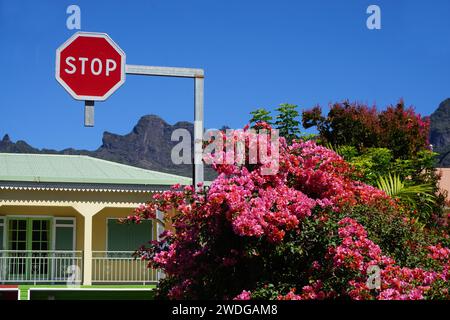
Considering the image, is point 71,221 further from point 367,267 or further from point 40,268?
point 367,267

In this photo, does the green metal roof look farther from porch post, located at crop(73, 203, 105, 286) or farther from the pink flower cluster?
the pink flower cluster

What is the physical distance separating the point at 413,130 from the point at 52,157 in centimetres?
1237

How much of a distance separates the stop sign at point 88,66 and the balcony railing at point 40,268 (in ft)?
39.2

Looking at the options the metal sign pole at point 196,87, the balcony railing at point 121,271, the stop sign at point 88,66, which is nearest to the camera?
the stop sign at point 88,66

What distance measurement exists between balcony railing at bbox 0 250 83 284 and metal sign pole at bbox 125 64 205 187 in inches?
454

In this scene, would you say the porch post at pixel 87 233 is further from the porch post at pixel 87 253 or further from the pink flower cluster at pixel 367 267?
the pink flower cluster at pixel 367 267

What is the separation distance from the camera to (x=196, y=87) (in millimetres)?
12359

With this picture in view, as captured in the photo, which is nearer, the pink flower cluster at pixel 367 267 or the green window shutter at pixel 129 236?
the pink flower cluster at pixel 367 267

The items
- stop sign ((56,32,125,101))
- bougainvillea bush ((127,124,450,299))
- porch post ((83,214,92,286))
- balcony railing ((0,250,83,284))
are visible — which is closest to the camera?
bougainvillea bush ((127,124,450,299))

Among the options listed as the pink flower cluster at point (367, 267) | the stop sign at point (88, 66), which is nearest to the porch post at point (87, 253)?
the stop sign at point (88, 66)

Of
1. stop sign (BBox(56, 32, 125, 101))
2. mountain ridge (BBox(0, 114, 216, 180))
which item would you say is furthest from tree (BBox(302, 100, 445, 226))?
mountain ridge (BBox(0, 114, 216, 180))

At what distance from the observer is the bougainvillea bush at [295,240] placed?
35.4ft

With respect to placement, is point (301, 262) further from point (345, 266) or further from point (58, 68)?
point (58, 68)

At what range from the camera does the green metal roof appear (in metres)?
23.3
